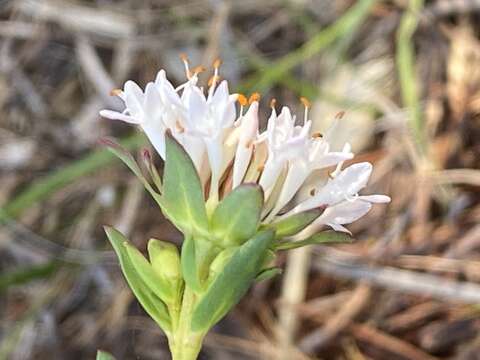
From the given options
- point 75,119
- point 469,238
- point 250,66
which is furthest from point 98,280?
point 469,238

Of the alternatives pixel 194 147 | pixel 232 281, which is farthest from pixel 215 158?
pixel 232 281

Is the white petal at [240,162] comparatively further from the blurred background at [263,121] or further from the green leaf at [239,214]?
the blurred background at [263,121]

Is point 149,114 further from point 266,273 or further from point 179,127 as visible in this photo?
point 266,273

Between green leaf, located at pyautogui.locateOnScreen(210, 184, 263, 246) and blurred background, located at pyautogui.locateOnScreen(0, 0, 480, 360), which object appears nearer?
green leaf, located at pyautogui.locateOnScreen(210, 184, 263, 246)

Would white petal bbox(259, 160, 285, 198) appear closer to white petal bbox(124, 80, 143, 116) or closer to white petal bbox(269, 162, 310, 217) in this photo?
white petal bbox(269, 162, 310, 217)

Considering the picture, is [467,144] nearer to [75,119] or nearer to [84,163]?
[84,163]

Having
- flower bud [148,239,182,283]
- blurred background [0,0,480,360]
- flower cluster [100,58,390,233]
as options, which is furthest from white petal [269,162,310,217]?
blurred background [0,0,480,360]
